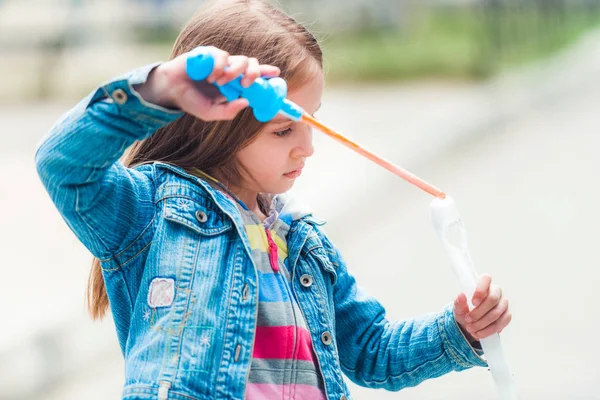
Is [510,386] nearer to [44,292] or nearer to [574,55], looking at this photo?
[44,292]

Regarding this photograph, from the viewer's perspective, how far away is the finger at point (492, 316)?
6.02ft

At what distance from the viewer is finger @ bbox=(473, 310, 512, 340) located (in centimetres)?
185

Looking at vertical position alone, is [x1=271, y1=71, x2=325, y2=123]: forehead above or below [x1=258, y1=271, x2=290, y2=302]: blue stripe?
above

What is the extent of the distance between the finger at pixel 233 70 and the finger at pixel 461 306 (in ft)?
2.03

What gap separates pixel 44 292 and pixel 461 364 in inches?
126

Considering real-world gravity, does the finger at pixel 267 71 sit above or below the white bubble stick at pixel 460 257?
above

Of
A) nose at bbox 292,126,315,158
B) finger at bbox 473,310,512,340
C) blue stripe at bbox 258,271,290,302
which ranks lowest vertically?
blue stripe at bbox 258,271,290,302

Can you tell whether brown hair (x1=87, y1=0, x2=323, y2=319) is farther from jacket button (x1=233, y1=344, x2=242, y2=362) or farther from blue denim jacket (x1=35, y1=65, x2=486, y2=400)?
jacket button (x1=233, y1=344, x2=242, y2=362)

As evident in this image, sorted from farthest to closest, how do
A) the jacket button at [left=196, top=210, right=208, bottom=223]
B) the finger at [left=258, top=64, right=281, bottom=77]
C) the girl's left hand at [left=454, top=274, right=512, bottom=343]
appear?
the girl's left hand at [left=454, top=274, right=512, bottom=343] → the jacket button at [left=196, top=210, right=208, bottom=223] → the finger at [left=258, top=64, right=281, bottom=77]

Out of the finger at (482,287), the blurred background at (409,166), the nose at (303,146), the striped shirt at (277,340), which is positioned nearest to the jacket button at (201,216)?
the striped shirt at (277,340)

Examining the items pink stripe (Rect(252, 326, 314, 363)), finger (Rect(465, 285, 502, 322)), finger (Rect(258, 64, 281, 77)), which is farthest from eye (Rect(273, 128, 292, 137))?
finger (Rect(465, 285, 502, 322))

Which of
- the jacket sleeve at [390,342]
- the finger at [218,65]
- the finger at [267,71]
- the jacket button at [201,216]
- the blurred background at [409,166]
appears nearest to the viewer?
the finger at [218,65]

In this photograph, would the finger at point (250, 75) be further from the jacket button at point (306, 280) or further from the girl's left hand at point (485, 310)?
the girl's left hand at point (485, 310)

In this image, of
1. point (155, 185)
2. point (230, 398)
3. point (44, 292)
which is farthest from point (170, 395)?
point (44, 292)
